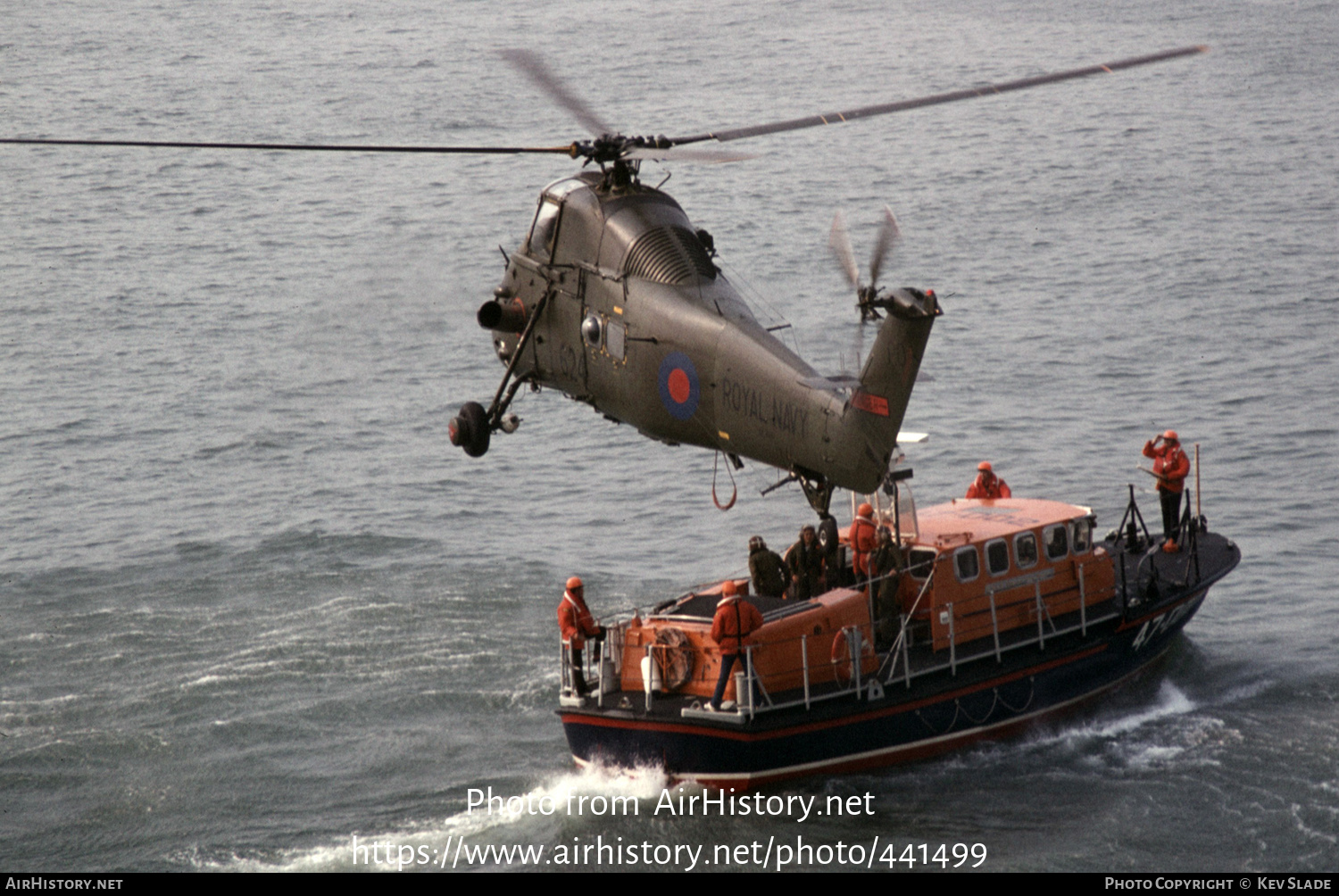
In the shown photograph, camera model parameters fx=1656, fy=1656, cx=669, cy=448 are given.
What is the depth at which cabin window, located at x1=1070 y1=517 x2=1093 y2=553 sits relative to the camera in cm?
2380

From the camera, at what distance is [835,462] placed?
1903cm

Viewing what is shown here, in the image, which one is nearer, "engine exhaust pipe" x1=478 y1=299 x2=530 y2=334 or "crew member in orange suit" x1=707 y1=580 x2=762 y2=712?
"crew member in orange suit" x1=707 y1=580 x2=762 y2=712

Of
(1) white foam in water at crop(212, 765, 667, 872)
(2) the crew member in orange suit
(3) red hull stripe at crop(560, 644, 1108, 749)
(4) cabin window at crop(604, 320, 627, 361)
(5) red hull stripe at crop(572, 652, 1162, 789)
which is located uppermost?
(4) cabin window at crop(604, 320, 627, 361)

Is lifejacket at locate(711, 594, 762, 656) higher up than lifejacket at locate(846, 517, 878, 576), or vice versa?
lifejacket at locate(846, 517, 878, 576)

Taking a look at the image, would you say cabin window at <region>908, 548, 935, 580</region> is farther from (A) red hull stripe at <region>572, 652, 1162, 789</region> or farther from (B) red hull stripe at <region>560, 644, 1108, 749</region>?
(A) red hull stripe at <region>572, 652, 1162, 789</region>

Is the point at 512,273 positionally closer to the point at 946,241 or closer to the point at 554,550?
the point at 554,550

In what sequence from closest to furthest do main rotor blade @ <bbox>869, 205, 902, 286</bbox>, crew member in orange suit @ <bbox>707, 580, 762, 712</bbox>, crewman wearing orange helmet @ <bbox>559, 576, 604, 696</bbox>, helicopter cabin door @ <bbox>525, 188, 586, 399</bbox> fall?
main rotor blade @ <bbox>869, 205, 902, 286</bbox> → crew member in orange suit @ <bbox>707, 580, 762, 712</bbox> → crewman wearing orange helmet @ <bbox>559, 576, 604, 696</bbox> → helicopter cabin door @ <bbox>525, 188, 586, 399</bbox>

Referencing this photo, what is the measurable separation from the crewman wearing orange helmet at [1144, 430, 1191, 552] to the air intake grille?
349 inches

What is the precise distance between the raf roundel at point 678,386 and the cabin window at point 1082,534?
21.8 ft

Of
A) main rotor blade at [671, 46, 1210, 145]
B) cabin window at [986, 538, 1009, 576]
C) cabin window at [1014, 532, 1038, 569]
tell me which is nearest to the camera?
main rotor blade at [671, 46, 1210, 145]

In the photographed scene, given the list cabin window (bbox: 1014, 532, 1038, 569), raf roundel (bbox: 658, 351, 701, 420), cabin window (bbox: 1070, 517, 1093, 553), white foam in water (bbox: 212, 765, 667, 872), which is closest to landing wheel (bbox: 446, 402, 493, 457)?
raf roundel (bbox: 658, 351, 701, 420)

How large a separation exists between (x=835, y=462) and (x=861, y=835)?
5065mm

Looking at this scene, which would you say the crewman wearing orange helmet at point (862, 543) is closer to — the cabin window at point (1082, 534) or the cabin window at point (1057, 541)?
the cabin window at point (1057, 541)

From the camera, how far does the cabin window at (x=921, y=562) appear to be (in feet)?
74.8
